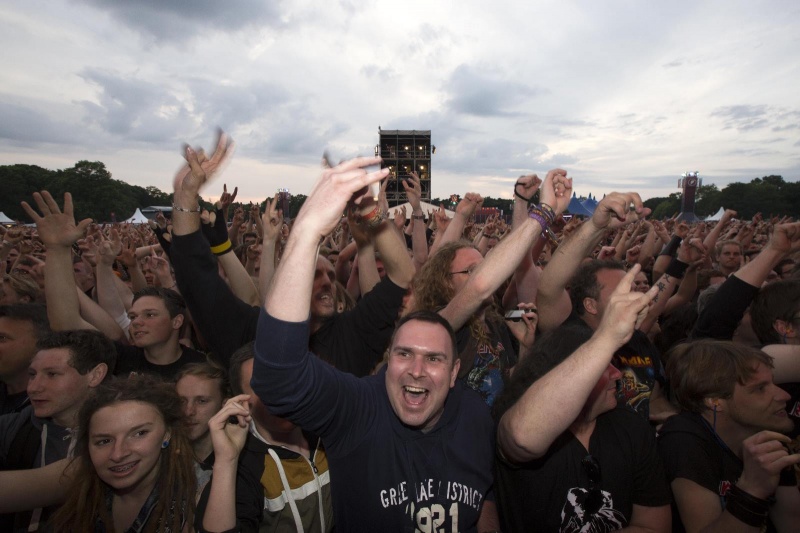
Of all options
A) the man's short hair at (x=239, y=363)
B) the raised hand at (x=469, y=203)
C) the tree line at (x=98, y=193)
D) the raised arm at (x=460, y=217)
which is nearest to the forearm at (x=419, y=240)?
the raised arm at (x=460, y=217)

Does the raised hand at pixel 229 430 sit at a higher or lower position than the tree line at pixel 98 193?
lower

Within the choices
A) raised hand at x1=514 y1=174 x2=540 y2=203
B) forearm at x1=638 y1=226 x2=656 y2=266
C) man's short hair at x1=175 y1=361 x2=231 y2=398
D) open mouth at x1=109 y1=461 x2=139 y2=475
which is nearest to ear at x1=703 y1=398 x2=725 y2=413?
raised hand at x1=514 y1=174 x2=540 y2=203

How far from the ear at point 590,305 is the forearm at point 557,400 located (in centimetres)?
174

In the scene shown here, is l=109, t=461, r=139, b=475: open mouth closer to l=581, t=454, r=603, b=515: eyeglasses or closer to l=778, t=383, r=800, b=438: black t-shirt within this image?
l=581, t=454, r=603, b=515: eyeglasses

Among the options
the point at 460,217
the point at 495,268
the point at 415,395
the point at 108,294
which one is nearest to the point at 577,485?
the point at 415,395

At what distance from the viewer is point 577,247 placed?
262cm

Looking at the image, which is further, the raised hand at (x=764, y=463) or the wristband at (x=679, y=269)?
the wristband at (x=679, y=269)

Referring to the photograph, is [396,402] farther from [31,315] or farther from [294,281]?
[31,315]

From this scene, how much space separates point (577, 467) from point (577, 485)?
0.07 metres

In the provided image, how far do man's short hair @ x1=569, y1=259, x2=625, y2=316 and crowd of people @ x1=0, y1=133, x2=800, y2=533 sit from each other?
0.02 meters

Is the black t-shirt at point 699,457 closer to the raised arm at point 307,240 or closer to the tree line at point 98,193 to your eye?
the raised arm at point 307,240

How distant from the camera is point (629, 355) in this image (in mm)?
2900

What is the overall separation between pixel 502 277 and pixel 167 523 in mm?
1943

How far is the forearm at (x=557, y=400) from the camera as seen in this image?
145cm
